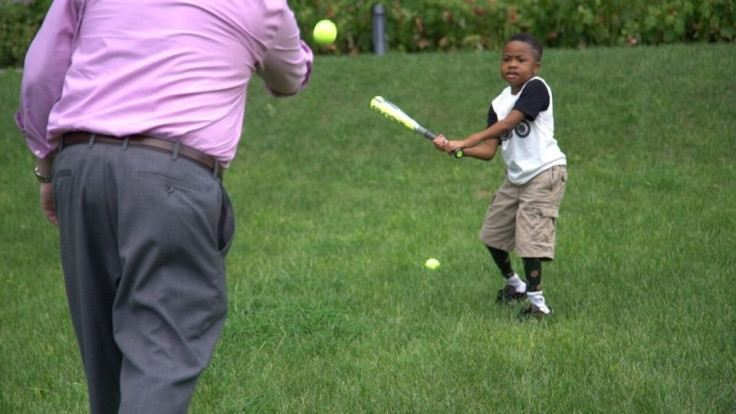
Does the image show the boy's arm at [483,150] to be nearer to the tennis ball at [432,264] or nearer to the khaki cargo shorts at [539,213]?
the khaki cargo shorts at [539,213]

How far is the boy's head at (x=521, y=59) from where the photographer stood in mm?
5457

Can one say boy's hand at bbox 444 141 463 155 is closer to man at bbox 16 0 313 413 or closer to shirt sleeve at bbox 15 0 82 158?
man at bbox 16 0 313 413

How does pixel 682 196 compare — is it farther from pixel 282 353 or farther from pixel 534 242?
pixel 282 353

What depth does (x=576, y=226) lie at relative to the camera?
763 cm

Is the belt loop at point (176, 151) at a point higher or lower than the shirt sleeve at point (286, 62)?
lower

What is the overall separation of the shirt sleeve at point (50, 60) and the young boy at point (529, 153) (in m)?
2.83

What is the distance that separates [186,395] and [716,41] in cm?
1182

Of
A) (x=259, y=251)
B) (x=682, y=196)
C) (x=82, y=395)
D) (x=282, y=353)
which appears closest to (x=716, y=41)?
(x=682, y=196)

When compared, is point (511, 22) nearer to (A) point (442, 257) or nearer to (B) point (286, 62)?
(A) point (442, 257)

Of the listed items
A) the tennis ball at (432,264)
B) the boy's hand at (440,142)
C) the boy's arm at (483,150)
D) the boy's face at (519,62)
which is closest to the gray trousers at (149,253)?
the boy's hand at (440,142)

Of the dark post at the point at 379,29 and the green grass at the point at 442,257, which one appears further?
the dark post at the point at 379,29

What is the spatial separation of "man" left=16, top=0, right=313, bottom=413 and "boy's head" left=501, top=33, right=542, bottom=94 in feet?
8.96

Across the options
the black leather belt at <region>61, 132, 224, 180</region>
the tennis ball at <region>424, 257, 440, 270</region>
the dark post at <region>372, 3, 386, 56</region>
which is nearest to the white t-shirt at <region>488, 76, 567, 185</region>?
the tennis ball at <region>424, 257, 440, 270</region>

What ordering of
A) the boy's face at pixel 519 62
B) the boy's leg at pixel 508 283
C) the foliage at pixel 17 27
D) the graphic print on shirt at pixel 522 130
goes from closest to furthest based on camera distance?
1. the boy's face at pixel 519 62
2. the graphic print on shirt at pixel 522 130
3. the boy's leg at pixel 508 283
4. the foliage at pixel 17 27
